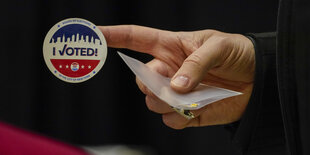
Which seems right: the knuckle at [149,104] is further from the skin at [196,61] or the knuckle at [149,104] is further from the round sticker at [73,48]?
the round sticker at [73,48]

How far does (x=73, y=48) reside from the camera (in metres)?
0.54

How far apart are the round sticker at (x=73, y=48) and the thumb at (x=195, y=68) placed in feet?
0.40

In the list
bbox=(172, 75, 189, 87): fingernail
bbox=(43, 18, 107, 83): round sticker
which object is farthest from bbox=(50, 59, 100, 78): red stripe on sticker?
bbox=(172, 75, 189, 87): fingernail

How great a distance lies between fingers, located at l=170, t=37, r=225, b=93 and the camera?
56cm

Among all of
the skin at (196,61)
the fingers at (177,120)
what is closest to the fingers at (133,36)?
the skin at (196,61)

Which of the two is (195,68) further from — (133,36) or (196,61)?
(133,36)

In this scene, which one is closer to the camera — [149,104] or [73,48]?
[73,48]

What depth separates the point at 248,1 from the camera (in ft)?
2.26

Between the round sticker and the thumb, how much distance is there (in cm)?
12

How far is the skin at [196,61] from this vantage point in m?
0.58

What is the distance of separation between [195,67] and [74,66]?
0.62 ft

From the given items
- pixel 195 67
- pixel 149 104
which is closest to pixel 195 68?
pixel 195 67

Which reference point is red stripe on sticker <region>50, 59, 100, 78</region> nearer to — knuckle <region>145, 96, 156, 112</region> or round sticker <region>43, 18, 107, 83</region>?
round sticker <region>43, 18, 107, 83</region>

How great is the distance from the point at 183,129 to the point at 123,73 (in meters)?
0.18
